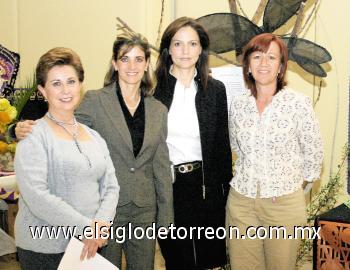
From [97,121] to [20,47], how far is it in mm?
2546

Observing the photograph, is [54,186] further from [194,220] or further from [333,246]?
[333,246]

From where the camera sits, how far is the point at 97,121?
1.84m

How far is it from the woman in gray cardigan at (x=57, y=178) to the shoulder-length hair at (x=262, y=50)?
0.84m

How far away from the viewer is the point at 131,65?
73.7 inches

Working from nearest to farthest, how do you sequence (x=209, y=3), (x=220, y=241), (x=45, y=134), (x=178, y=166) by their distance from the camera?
(x=45, y=134), (x=178, y=166), (x=220, y=241), (x=209, y=3)

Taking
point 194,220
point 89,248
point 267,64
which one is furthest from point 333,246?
point 89,248

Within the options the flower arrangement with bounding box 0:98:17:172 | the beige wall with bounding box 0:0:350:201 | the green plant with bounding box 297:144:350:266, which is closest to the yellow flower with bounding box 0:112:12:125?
the flower arrangement with bounding box 0:98:17:172

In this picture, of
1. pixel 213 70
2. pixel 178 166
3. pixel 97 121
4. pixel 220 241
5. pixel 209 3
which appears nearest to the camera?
pixel 97 121

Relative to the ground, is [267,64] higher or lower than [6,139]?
higher

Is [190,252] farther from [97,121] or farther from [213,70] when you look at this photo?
[213,70]

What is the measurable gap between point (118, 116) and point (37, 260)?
0.64m

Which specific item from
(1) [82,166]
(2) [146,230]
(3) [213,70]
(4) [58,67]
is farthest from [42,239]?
(3) [213,70]

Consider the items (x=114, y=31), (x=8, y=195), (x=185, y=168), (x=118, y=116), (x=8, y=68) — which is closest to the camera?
(x=118, y=116)

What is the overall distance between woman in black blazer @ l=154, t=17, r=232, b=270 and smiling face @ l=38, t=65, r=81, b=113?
0.61 meters
